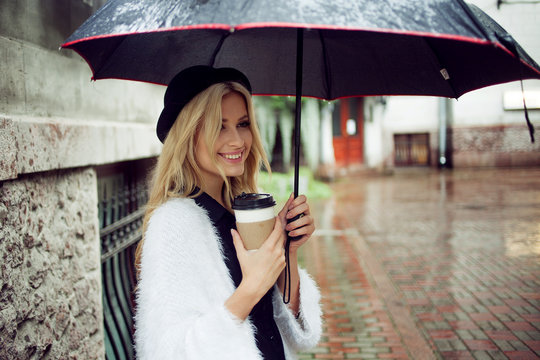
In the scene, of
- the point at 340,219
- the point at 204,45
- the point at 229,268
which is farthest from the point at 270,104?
the point at 229,268

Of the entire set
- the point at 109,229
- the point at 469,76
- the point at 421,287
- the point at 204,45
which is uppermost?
the point at 204,45

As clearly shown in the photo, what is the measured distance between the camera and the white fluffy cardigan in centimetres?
141

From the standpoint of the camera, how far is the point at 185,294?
146cm

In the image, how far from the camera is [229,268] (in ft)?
5.47

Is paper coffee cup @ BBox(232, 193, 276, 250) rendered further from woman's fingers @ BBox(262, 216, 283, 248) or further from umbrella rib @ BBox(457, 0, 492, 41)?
umbrella rib @ BBox(457, 0, 492, 41)

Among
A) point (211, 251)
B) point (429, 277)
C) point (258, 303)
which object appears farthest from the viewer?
point (429, 277)

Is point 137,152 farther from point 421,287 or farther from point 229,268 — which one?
point 421,287

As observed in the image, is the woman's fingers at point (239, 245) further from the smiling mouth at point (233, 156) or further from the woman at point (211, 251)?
the smiling mouth at point (233, 156)

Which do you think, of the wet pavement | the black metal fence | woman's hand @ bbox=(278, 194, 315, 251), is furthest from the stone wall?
the wet pavement

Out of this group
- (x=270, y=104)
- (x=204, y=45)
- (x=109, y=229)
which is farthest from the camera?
(x=270, y=104)

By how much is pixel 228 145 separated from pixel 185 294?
22.9 inches

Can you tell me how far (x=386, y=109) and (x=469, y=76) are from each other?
1783 cm

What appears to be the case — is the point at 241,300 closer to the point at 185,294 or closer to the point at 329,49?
the point at 185,294

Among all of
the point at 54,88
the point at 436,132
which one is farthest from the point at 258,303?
the point at 436,132
